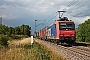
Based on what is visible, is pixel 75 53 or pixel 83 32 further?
pixel 83 32

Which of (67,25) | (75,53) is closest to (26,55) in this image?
(75,53)

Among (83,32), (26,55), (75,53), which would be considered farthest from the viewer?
(83,32)

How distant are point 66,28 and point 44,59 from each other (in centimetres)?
1718

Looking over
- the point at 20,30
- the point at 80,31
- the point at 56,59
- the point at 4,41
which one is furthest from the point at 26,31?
the point at 56,59

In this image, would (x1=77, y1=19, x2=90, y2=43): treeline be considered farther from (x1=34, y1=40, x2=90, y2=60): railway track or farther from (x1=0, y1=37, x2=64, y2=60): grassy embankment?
(x1=0, y1=37, x2=64, y2=60): grassy embankment

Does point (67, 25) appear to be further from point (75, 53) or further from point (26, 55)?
point (26, 55)

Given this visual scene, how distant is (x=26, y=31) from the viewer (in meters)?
130

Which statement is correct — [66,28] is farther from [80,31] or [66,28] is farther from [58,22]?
[80,31]

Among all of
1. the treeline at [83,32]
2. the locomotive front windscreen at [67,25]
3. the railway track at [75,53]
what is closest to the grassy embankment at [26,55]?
the railway track at [75,53]

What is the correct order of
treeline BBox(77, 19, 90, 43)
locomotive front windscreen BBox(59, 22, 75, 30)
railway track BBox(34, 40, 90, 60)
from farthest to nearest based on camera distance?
treeline BBox(77, 19, 90, 43)
locomotive front windscreen BBox(59, 22, 75, 30)
railway track BBox(34, 40, 90, 60)

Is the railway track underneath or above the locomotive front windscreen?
underneath

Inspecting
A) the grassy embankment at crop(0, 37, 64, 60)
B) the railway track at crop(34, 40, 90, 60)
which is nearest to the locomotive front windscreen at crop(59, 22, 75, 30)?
the railway track at crop(34, 40, 90, 60)

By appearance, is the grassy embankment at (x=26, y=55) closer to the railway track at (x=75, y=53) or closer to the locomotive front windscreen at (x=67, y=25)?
the railway track at (x=75, y=53)

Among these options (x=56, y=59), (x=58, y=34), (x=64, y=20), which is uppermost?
(x=64, y=20)
